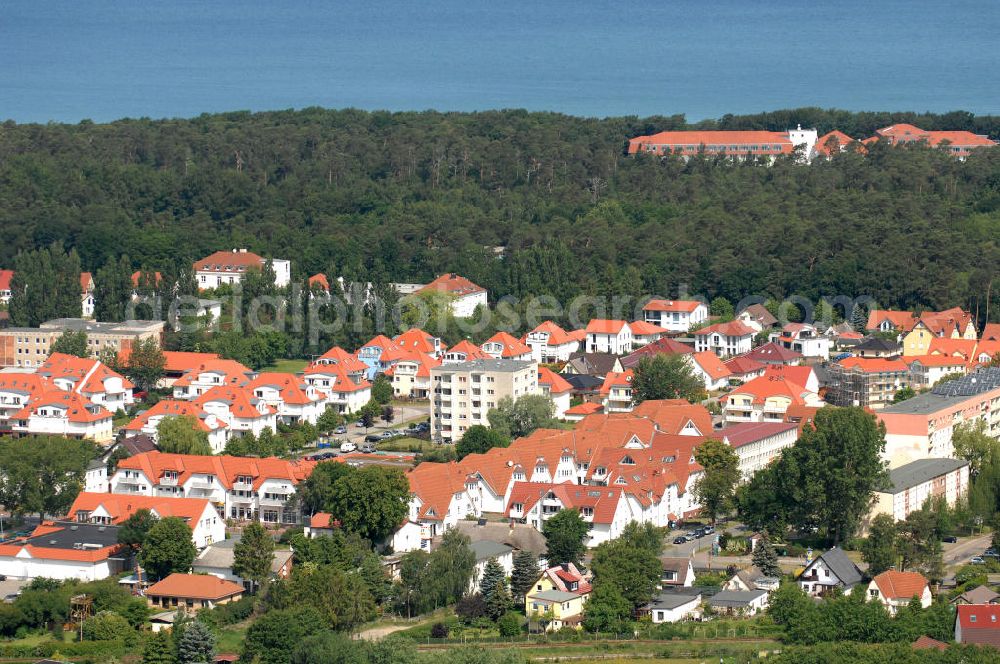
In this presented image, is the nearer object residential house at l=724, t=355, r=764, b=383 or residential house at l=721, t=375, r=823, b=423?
residential house at l=721, t=375, r=823, b=423

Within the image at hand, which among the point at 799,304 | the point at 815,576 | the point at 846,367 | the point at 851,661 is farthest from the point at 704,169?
the point at 851,661

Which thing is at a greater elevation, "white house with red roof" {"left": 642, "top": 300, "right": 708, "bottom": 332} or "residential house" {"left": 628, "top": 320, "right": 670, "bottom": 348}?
"white house with red roof" {"left": 642, "top": 300, "right": 708, "bottom": 332}

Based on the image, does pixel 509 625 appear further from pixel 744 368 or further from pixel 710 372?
pixel 744 368

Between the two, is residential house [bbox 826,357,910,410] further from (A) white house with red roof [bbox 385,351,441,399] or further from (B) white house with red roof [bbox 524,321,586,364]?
(A) white house with red roof [bbox 385,351,441,399]

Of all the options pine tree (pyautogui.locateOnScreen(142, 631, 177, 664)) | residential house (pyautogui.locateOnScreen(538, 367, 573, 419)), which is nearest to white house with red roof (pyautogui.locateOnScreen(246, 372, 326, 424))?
residential house (pyautogui.locateOnScreen(538, 367, 573, 419))

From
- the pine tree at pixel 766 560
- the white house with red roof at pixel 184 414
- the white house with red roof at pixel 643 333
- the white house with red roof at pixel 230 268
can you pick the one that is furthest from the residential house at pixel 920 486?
the white house with red roof at pixel 230 268

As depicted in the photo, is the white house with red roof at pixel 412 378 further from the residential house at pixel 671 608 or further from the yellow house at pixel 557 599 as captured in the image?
the residential house at pixel 671 608
